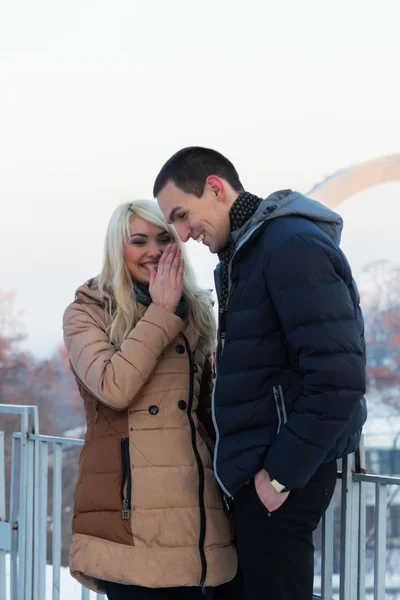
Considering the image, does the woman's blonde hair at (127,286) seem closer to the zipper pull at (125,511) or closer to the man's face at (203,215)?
the man's face at (203,215)

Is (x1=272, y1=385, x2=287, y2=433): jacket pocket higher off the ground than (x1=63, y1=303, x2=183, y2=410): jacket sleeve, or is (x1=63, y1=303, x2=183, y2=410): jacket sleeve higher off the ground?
(x1=63, y1=303, x2=183, y2=410): jacket sleeve

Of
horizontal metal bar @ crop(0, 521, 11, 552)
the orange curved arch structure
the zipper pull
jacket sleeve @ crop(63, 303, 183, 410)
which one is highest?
the orange curved arch structure

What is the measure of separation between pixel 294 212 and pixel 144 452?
0.68 metres

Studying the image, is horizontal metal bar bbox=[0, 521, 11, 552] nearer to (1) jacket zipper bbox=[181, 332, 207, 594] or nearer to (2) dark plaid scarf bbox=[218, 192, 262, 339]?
(1) jacket zipper bbox=[181, 332, 207, 594]

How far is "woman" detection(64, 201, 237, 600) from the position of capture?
1945mm

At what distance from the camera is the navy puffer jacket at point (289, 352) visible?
162 centimetres

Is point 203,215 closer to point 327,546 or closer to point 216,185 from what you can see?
point 216,185

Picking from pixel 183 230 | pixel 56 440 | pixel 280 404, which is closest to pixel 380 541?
pixel 280 404

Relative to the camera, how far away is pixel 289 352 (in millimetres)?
1729

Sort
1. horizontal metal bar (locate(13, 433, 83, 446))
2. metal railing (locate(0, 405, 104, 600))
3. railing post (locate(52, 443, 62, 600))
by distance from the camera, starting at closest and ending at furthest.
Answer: horizontal metal bar (locate(13, 433, 83, 446)), railing post (locate(52, 443, 62, 600)), metal railing (locate(0, 405, 104, 600))

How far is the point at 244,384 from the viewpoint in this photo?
5.70 feet

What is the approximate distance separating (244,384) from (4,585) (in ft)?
6.37

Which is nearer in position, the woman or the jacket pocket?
the jacket pocket

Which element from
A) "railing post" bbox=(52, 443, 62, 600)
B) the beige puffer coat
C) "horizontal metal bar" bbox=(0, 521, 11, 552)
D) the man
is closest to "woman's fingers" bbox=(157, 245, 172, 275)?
the beige puffer coat
